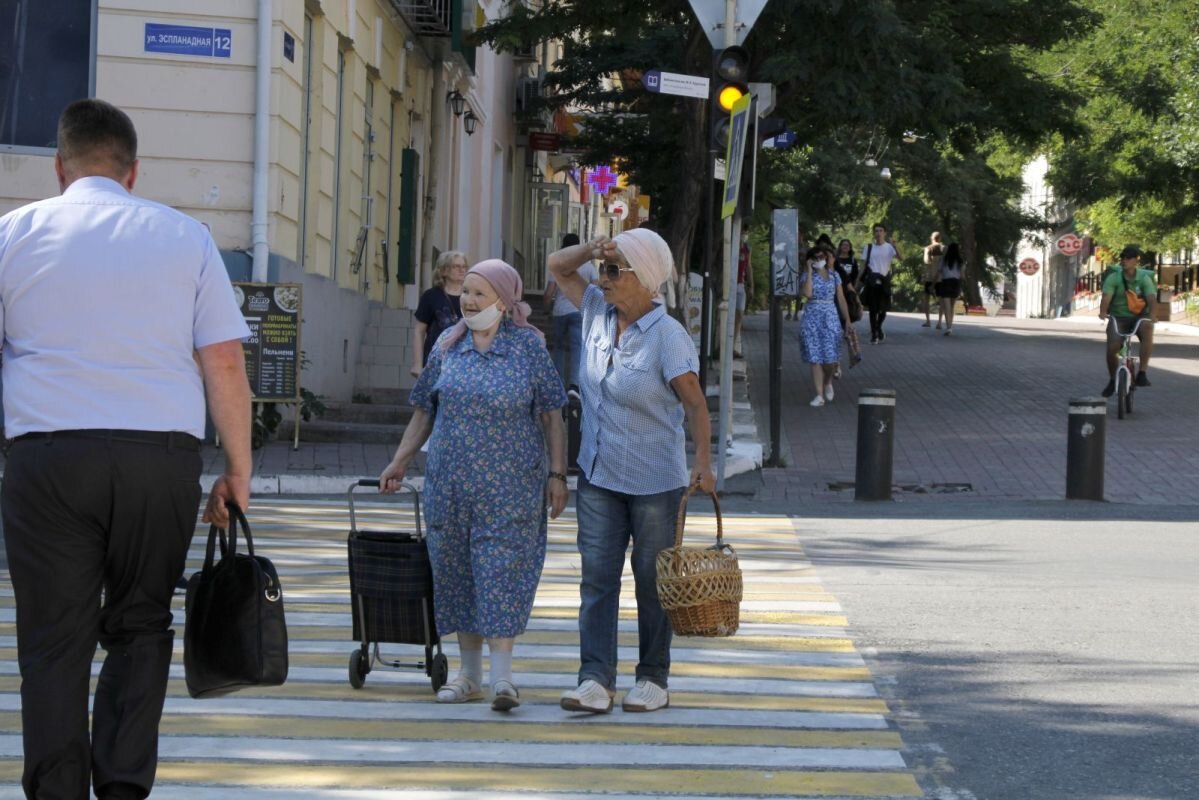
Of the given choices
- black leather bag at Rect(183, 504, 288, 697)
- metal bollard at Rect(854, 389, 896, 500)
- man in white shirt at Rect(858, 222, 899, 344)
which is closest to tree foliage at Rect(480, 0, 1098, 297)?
man in white shirt at Rect(858, 222, 899, 344)

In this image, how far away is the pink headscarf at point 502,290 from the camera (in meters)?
6.89

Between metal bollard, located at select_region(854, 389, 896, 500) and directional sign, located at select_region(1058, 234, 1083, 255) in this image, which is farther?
directional sign, located at select_region(1058, 234, 1083, 255)

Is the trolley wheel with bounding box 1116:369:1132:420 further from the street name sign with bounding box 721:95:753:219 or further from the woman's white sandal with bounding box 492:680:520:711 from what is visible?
the woman's white sandal with bounding box 492:680:520:711

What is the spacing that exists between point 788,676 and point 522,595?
1335 mm

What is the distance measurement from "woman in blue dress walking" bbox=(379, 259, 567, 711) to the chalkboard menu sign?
9228 millimetres

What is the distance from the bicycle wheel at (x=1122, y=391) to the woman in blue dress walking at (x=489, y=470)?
48.7 feet

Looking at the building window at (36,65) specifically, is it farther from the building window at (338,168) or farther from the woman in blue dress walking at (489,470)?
the woman in blue dress walking at (489,470)

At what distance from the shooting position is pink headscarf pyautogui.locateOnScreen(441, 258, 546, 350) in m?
6.89

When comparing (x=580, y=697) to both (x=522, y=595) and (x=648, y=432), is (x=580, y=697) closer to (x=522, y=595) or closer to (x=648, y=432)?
(x=522, y=595)

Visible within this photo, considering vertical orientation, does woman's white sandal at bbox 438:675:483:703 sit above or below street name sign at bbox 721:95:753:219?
below

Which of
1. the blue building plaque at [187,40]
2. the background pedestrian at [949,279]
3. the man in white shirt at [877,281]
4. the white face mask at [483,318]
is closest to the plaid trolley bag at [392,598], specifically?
the white face mask at [483,318]

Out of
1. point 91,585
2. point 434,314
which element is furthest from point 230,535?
point 434,314

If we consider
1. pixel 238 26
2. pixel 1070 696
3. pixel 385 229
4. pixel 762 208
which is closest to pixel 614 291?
pixel 1070 696

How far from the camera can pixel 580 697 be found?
22.0 feet
